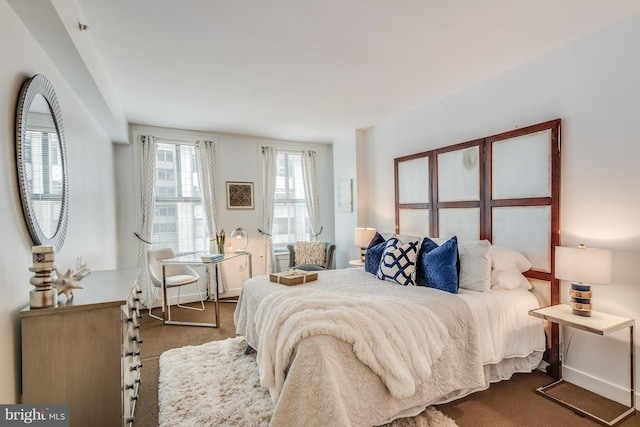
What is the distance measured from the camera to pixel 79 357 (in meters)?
1.50

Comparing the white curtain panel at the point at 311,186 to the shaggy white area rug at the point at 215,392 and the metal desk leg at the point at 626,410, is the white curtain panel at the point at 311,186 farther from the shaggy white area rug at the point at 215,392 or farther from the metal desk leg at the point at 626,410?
the metal desk leg at the point at 626,410

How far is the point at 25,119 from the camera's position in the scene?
157 centimetres

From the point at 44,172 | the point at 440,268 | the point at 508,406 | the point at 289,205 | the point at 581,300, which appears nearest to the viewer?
the point at 44,172

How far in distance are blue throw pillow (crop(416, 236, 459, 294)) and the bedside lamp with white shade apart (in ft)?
2.35

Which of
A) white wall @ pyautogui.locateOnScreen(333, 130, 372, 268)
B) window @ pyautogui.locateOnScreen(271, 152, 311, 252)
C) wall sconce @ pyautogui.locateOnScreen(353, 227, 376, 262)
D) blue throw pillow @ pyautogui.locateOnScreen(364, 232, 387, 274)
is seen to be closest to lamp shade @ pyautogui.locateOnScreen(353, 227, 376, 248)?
wall sconce @ pyautogui.locateOnScreen(353, 227, 376, 262)

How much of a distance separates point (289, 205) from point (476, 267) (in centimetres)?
362

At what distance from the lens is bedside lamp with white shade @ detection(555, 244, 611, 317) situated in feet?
6.83

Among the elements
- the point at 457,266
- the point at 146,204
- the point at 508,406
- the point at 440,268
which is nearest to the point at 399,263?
the point at 440,268

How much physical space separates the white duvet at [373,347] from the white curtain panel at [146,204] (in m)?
2.30

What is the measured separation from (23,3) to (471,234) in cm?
372


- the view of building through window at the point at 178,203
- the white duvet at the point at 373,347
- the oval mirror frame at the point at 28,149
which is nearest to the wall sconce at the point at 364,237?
the white duvet at the point at 373,347

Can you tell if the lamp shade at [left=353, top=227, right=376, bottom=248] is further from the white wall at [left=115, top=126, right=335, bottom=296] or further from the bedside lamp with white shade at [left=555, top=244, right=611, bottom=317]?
the bedside lamp with white shade at [left=555, top=244, right=611, bottom=317]

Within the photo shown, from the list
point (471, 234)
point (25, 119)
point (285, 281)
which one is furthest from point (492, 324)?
point (25, 119)

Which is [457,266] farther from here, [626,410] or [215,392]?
[215,392]
